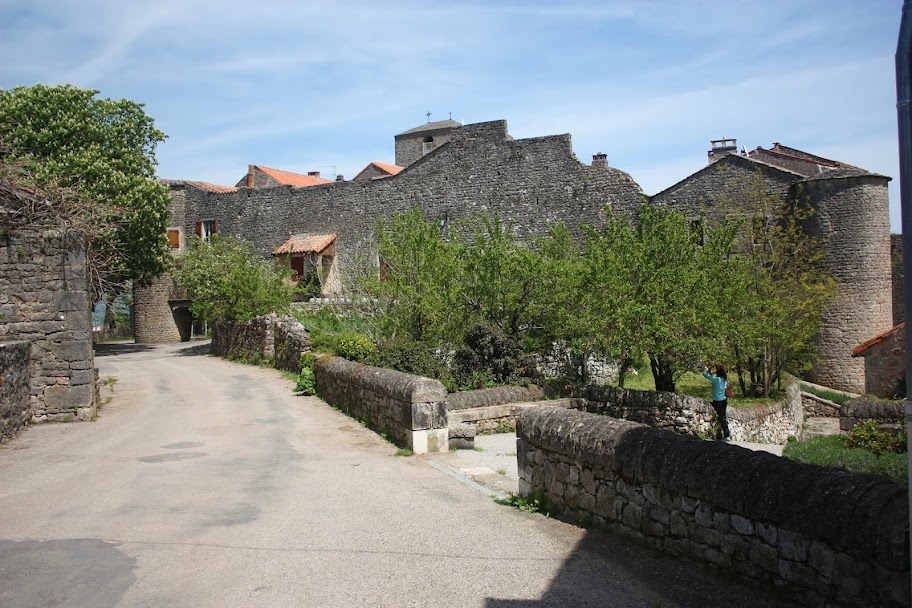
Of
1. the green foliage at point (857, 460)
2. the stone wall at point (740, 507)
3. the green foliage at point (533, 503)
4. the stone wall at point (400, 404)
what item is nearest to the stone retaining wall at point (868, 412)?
the green foliage at point (857, 460)

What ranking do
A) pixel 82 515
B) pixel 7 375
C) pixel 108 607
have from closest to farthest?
pixel 108 607
pixel 82 515
pixel 7 375

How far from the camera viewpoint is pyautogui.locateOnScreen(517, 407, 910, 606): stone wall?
152 inches

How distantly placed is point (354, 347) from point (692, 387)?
9.90m

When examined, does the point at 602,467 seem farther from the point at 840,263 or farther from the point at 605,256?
the point at 840,263

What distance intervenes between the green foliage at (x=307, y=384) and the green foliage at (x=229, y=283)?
30.6ft

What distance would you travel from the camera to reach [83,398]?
12984mm

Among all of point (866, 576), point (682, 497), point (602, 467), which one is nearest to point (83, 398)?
point (602, 467)

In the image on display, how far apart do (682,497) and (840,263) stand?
25467 millimetres

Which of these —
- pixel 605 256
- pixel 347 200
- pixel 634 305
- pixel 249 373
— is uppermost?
pixel 347 200

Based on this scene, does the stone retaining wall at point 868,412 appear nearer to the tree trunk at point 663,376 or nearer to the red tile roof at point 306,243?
the tree trunk at point 663,376

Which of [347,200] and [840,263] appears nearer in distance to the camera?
[840,263]

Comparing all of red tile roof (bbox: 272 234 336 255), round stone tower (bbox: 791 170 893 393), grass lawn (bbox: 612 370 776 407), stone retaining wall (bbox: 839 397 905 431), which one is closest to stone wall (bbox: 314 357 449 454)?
grass lawn (bbox: 612 370 776 407)

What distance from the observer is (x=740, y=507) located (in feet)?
15.4

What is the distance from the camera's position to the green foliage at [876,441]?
411 inches
